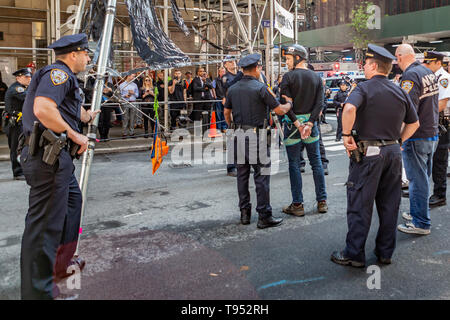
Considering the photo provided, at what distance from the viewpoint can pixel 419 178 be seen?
4.92 metres

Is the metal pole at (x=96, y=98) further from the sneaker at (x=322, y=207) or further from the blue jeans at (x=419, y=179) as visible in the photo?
the blue jeans at (x=419, y=179)

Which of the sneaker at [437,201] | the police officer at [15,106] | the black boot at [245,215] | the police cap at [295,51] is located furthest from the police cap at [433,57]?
the police officer at [15,106]

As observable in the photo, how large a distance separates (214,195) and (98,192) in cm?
194

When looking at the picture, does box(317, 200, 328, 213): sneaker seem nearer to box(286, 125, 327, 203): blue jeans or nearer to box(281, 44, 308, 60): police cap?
box(286, 125, 327, 203): blue jeans

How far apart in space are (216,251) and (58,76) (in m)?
2.30

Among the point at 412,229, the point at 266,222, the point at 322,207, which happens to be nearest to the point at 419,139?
the point at 412,229

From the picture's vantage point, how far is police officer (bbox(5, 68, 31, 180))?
24.9ft

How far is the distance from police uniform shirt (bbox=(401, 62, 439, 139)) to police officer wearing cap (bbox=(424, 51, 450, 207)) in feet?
2.85

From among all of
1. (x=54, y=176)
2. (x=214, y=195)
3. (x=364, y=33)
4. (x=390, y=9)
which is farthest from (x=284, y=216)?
(x=390, y=9)

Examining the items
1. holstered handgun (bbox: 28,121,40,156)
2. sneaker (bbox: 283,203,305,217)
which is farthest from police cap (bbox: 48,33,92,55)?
sneaker (bbox: 283,203,305,217)

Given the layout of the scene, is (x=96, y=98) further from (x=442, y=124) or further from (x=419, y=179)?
(x=442, y=124)

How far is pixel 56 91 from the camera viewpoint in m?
3.27

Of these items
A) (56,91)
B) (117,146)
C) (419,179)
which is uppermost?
(56,91)
